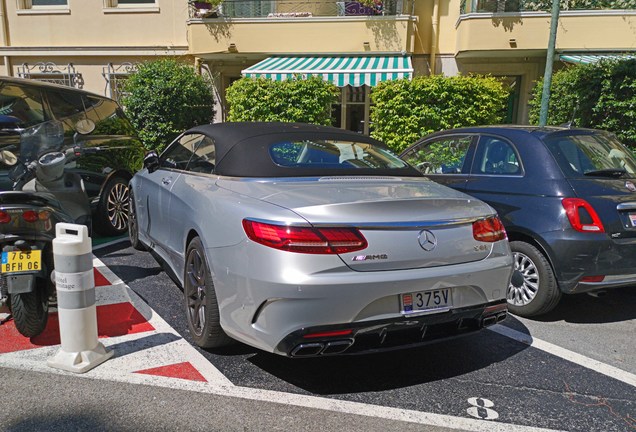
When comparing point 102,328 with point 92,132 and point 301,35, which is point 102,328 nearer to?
point 92,132

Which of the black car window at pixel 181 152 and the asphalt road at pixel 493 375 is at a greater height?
the black car window at pixel 181 152

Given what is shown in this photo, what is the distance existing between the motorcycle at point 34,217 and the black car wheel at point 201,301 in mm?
999

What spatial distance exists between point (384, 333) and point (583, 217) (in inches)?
87.9

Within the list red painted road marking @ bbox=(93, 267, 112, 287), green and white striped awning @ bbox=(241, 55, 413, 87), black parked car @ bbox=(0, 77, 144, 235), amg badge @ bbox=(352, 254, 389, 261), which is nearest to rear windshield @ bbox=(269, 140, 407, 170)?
amg badge @ bbox=(352, 254, 389, 261)

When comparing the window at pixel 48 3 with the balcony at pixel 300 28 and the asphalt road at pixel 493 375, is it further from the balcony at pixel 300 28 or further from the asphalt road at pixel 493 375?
the asphalt road at pixel 493 375

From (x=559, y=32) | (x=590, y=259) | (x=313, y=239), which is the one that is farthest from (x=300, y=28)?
(x=313, y=239)

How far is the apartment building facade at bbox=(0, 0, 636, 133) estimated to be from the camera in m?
12.1

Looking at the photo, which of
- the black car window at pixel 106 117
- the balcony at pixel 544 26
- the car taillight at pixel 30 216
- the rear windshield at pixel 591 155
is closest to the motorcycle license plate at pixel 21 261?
the car taillight at pixel 30 216

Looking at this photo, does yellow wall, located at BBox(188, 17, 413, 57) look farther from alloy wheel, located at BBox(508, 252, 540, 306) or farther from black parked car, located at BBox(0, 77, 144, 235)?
alloy wheel, located at BBox(508, 252, 540, 306)

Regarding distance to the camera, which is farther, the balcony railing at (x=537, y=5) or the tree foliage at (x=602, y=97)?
the balcony railing at (x=537, y=5)

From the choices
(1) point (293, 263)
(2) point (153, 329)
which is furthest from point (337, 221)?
(2) point (153, 329)

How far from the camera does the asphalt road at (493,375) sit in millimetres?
2920

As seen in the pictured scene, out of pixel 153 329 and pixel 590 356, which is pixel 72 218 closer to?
pixel 153 329

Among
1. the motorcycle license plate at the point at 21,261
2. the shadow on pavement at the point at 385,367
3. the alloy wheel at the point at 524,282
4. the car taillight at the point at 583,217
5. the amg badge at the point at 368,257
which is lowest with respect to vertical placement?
the shadow on pavement at the point at 385,367
